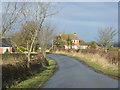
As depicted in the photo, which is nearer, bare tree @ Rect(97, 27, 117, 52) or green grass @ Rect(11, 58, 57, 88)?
green grass @ Rect(11, 58, 57, 88)

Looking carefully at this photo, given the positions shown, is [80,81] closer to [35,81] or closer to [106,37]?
[35,81]

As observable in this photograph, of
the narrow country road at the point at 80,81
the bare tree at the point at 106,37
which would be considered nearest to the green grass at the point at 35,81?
the narrow country road at the point at 80,81

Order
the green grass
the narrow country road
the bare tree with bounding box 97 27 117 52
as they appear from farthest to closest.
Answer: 1. the bare tree with bounding box 97 27 117 52
2. the narrow country road
3. the green grass

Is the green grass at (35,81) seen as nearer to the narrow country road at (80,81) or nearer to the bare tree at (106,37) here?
the narrow country road at (80,81)

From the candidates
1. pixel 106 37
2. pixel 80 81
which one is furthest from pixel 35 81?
pixel 106 37

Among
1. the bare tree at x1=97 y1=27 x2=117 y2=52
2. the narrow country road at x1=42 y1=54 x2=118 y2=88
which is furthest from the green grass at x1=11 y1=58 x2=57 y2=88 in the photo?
the bare tree at x1=97 y1=27 x2=117 y2=52

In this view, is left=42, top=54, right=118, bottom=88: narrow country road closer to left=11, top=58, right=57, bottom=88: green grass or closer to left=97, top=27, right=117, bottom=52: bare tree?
left=11, top=58, right=57, bottom=88: green grass

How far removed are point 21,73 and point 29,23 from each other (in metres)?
4.13

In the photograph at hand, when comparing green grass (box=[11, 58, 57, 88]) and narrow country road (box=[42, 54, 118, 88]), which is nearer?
green grass (box=[11, 58, 57, 88])

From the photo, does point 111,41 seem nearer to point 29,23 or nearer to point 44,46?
point 44,46

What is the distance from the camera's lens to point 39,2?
12734mm

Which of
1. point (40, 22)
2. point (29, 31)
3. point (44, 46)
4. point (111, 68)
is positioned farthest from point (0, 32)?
point (44, 46)

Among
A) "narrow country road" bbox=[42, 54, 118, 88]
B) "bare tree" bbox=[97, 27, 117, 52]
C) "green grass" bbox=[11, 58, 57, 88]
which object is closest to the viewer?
"green grass" bbox=[11, 58, 57, 88]

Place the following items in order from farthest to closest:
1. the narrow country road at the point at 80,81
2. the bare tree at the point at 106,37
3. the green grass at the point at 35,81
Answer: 1. the bare tree at the point at 106,37
2. the narrow country road at the point at 80,81
3. the green grass at the point at 35,81
